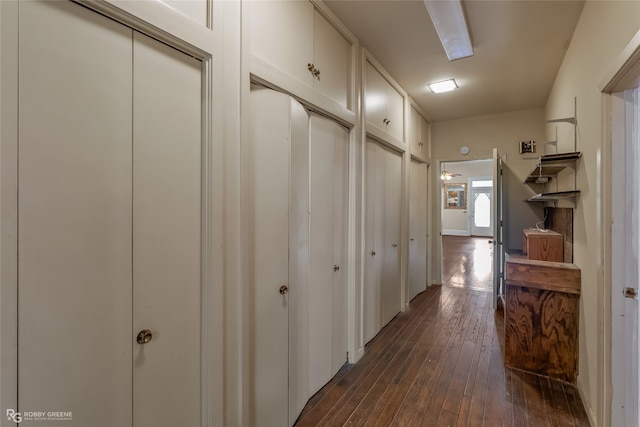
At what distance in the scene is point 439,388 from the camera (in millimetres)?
2164

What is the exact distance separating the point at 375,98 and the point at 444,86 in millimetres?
1201

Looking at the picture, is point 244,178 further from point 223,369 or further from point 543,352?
point 543,352

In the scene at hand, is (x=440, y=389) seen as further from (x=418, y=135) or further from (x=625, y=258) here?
(x=418, y=135)

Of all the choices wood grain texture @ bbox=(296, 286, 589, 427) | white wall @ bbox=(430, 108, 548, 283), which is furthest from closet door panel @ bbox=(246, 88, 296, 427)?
white wall @ bbox=(430, 108, 548, 283)

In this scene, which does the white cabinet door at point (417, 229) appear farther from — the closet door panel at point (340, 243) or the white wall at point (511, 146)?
the closet door panel at point (340, 243)

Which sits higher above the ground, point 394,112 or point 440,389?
point 394,112

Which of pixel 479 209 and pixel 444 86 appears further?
pixel 479 209

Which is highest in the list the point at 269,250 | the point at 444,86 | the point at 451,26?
the point at 444,86

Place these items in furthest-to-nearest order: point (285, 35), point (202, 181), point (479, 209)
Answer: point (479, 209) < point (285, 35) < point (202, 181)

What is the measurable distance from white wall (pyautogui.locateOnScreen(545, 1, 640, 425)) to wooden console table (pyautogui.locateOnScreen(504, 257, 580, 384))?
0.11 m

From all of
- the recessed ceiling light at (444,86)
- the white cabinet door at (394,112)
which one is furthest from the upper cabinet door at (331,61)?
the recessed ceiling light at (444,86)

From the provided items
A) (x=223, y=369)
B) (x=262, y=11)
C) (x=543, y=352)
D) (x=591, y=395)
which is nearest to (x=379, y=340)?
(x=543, y=352)

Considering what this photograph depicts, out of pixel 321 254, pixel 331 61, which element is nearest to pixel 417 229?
pixel 321 254

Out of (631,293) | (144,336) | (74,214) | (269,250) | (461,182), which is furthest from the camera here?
(461,182)
